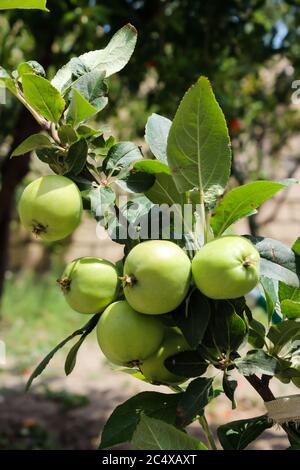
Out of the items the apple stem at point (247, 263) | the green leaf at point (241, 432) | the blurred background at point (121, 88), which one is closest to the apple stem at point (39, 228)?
the apple stem at point (247, 263)

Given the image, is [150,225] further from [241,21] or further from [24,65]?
[241,21]

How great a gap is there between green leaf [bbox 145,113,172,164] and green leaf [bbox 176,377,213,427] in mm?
247

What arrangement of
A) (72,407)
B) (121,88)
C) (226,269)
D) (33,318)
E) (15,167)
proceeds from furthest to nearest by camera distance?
(33,318)
(72,407)
(121,88)
(15,167)
(226,269)

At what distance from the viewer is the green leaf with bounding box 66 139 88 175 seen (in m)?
0.65

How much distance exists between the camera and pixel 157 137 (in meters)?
0.68

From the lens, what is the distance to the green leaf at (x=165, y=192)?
668 mm

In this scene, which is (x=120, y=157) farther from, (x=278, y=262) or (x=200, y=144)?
(x=278, y=262)

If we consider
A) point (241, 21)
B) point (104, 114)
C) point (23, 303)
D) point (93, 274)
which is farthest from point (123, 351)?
point (23, 303)

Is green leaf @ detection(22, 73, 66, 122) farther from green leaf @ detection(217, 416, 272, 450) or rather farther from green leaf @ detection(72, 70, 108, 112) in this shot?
green leaf @ detection(217, 416, 272, 450)

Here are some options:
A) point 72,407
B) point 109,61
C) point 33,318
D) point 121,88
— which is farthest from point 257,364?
point 33,318

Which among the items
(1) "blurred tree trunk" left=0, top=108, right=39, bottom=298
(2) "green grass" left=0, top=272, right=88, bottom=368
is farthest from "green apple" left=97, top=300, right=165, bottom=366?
(2) "green grass" left=0, top=272, right=88, bottom=368

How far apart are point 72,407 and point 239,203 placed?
2.37 m

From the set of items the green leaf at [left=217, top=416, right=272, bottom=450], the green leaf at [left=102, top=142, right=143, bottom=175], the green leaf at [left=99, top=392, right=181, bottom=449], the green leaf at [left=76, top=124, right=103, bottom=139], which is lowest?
the green leaf at [left=217, top=416, right=272, bottom=450]

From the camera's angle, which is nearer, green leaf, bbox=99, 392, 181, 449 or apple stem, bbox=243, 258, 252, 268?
apple stem, bbox=243, 258, 252, 268
